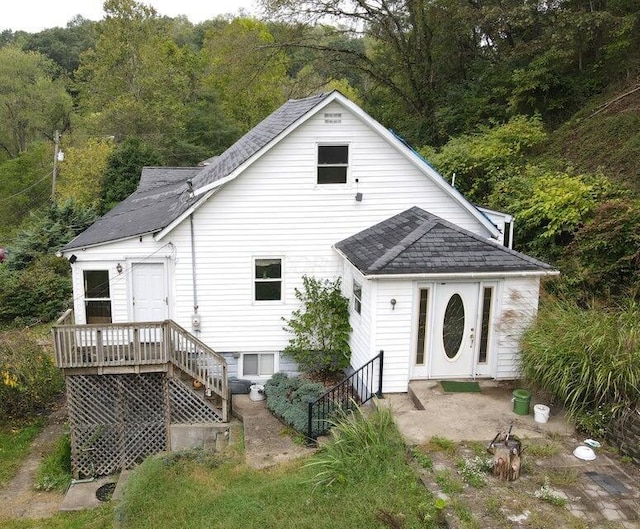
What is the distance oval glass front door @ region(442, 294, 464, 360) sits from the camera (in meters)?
10.8

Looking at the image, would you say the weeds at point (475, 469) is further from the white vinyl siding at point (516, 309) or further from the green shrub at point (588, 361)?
the white vinyl siding at point (516, 309)

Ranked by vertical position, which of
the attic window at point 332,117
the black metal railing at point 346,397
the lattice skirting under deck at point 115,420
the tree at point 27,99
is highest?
the tree at point 27,99

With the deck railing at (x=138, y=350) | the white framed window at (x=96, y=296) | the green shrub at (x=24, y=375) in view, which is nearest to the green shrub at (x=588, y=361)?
the deck railing at (x=138, y=350)

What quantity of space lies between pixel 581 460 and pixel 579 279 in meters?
5.25

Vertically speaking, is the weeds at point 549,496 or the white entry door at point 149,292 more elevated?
the white entry door at point 149,292

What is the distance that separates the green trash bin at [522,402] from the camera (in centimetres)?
948

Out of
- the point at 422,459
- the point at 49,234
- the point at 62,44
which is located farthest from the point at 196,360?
the point at 62,44

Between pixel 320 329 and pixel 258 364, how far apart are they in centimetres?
179

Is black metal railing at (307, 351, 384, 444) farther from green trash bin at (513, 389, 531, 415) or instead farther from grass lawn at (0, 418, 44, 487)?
grass lawn at (0, 418, 44, 487)

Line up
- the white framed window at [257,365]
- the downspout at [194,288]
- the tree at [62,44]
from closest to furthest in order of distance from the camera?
the downspout at [194,288], the white framed window at [257,365], the tree at [62,44]

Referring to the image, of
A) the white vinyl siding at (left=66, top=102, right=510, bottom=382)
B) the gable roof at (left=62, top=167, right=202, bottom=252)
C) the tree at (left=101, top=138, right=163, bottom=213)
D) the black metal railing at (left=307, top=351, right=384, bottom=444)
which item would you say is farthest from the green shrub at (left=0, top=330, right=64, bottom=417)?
the tree at (left=101, top=138, right=163, bottom=213)

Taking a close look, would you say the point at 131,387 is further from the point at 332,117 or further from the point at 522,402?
the point at 522,402

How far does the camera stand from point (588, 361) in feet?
28.1

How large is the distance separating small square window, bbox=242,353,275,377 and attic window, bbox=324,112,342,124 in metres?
5.52
